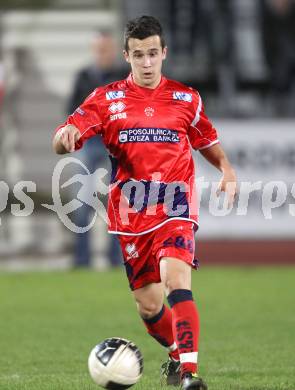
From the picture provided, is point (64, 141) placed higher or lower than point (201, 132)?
higher

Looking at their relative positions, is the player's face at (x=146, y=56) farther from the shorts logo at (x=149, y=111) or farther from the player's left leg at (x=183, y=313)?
the player's left leg at (x=183, y=313)

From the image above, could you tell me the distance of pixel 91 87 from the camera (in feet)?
43.4

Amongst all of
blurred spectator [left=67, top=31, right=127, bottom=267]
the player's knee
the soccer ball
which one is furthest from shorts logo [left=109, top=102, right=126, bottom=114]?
blurred spectator [left=67, top=31, right=127, bottom=267]

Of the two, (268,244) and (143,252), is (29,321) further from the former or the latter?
(268,244)

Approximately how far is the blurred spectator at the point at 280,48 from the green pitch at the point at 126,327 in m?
3.12

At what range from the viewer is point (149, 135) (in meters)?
6.50

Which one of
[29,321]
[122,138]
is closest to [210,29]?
[29,321]

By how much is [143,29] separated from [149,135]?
0.61 m

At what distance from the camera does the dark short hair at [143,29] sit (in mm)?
6422

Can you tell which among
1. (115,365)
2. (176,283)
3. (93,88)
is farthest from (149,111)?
(93,88)

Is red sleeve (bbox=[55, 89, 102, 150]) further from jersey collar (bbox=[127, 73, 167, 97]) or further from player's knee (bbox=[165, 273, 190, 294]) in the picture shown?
player's knee (bbox=[165, 273, 190, 294])

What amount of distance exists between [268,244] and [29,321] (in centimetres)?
579

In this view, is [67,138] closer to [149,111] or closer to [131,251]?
[149,111]

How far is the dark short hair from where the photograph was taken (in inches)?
253
